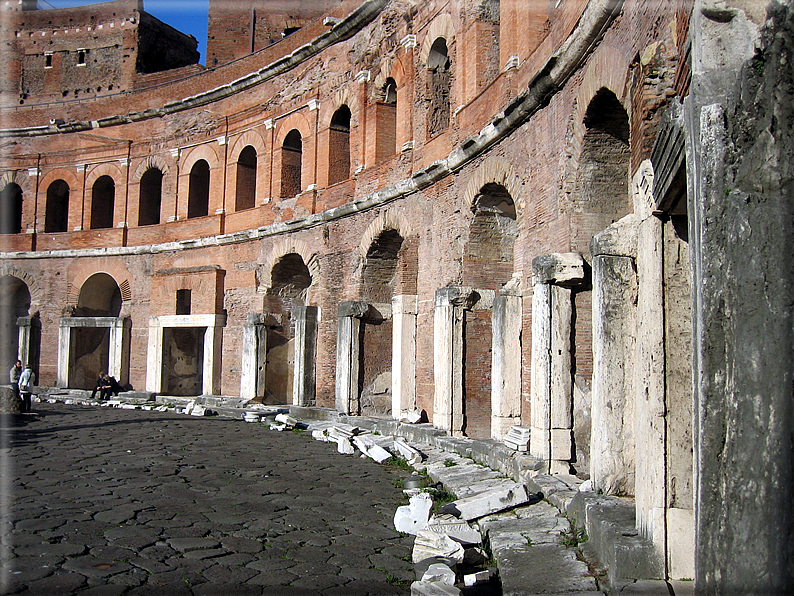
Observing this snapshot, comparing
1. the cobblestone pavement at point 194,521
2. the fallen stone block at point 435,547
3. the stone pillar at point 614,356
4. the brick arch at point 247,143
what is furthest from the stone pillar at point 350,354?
the stone pillar at point 614,356

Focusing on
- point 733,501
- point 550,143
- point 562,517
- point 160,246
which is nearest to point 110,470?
point 562,517

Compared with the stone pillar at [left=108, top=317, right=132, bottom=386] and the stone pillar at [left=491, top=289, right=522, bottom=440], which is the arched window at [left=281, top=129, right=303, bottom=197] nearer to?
the stone pillar at [left=108, top=317, right=132, bottom=386]

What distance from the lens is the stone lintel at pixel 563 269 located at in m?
5.87

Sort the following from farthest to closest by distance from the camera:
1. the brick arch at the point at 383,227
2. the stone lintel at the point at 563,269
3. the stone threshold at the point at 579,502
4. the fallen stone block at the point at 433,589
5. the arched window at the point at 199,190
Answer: the arched window at the point at 199,190
the brick arch at the point at 383,227
the stone lintel at the point at 563,269
the fallen stone block at the point at 433,589
the stone threshold at the point at 579,502

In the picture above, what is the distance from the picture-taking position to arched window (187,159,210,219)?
54.3ft

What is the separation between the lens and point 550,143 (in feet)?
21.4

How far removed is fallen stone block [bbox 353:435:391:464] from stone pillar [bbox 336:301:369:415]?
1.62m

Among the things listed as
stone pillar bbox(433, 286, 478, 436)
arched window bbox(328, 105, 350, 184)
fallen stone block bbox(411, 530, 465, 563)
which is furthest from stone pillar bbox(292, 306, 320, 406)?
fallen stone block bbox(411, 530, 465, 563)

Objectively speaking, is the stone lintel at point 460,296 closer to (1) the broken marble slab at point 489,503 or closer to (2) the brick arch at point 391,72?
(1) the broken marble slab at point 489,503

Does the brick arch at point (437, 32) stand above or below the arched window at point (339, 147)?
above

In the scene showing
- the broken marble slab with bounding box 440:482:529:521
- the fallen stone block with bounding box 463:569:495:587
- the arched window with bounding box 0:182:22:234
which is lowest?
the fallen stone block with bounding box 463:569:495:587

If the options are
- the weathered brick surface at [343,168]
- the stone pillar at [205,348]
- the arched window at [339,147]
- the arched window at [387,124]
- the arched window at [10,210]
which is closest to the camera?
the weathered brick surface at [343,168]

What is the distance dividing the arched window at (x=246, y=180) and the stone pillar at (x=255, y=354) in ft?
10.1

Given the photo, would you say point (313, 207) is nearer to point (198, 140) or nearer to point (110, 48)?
point (198, 140)
